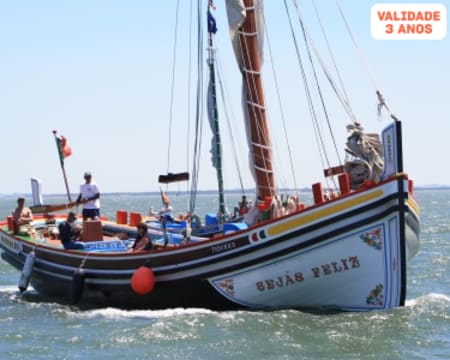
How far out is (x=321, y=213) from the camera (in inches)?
587

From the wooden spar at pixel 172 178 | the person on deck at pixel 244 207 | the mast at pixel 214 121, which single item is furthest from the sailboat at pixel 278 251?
the mast at pixel 214 121

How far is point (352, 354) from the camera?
43.5ft

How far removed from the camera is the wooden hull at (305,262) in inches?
584

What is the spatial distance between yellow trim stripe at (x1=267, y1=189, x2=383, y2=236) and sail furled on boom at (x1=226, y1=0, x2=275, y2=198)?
2818 millimetres

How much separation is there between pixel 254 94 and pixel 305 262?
4112mm

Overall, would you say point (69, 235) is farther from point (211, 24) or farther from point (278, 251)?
point (211, 24)

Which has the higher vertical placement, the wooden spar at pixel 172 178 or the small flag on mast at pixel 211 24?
the small flag on mast at pixel 211 24

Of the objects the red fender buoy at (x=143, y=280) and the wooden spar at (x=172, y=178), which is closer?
the red fender buoy at (x=143, y=280)

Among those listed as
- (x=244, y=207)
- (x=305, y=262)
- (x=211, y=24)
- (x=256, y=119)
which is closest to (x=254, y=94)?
(x=256, y=119)

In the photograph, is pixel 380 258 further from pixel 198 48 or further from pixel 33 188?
pixel 33 188

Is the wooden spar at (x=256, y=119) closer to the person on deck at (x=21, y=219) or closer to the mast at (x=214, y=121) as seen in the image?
the person on deck at (x=21, y=219)

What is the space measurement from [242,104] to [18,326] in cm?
566

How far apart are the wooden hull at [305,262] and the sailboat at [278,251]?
2cm

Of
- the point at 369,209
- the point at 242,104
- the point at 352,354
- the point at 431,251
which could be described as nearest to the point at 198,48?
the point at 242,104
